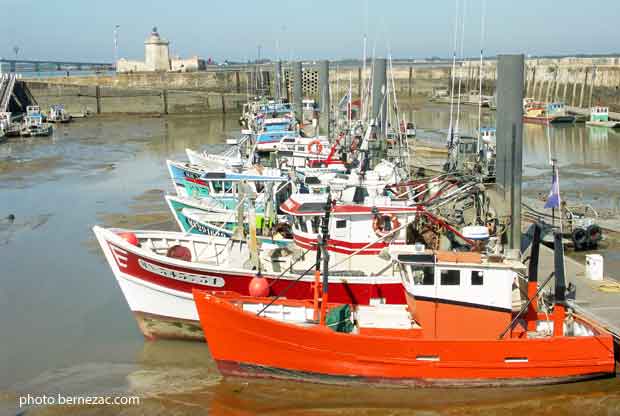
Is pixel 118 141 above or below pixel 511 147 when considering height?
below

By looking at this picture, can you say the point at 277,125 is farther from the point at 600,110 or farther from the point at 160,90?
the point at 160,90

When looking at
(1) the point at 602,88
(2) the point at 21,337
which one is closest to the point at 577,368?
(2) the point at 21,337

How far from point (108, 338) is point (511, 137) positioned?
350 inches

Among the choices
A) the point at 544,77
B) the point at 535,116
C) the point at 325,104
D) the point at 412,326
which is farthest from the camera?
the point at 544,77

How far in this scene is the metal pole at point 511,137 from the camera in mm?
14406

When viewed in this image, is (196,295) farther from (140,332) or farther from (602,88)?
(602,88)

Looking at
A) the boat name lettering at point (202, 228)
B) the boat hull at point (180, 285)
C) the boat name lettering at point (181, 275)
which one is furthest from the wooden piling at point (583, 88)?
the boat name lettering at point (181, 275)

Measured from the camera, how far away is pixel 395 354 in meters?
11.5

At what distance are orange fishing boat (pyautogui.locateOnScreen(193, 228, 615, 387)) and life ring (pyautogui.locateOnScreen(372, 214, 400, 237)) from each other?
2.63 metres

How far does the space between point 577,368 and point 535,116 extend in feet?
142

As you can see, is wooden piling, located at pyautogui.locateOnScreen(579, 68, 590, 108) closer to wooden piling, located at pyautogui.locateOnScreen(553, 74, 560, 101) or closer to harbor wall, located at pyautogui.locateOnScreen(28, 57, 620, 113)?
harbor wall, located at pyautogui.locateOnScreen(28, 57, 620, 113)

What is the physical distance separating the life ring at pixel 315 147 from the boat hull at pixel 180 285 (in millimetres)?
9810

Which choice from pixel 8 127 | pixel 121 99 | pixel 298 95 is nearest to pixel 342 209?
pixel 298 95

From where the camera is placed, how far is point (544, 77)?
2512 inches
